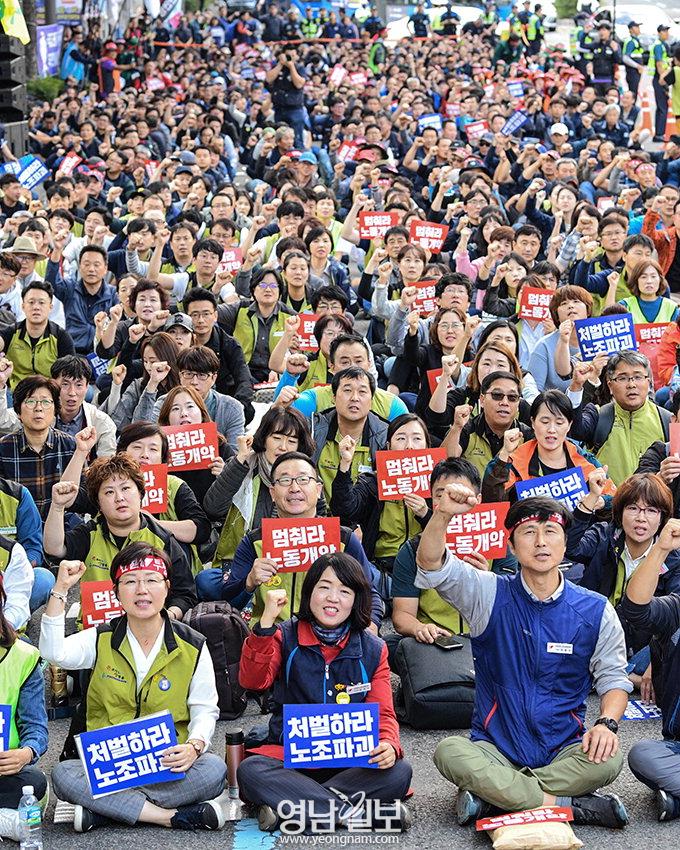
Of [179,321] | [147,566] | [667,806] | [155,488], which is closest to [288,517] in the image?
[155,488]

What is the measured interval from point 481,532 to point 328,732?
1.42m

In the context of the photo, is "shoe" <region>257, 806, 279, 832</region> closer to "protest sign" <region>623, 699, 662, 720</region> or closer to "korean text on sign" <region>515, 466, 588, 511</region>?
"protest sign" <region>623, 699, 662, 720</region>

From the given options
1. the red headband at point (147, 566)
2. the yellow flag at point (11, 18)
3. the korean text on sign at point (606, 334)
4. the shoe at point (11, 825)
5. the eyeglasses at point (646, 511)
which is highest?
the yellow flag at point (11, 18)

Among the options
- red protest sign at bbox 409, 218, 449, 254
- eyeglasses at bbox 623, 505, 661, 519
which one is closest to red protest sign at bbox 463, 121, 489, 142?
red protest sign at bbox 409, 218, 449, 254

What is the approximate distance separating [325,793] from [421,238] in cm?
747

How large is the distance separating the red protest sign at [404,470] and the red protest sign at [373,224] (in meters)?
5.64

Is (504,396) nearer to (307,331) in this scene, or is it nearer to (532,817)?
(307,331)

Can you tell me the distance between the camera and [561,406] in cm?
717

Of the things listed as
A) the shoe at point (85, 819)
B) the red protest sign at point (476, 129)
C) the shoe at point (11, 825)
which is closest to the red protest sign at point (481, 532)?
the shoe at point (85, 819)

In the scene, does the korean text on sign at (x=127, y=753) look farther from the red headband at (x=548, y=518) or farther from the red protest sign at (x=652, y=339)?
the red protest sign at (x=652, y=339)

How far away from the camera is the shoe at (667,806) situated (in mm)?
5352

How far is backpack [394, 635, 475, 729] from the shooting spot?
616 cm

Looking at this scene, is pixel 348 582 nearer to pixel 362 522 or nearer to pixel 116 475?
pixel 116 475

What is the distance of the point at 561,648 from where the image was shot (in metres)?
5.24
